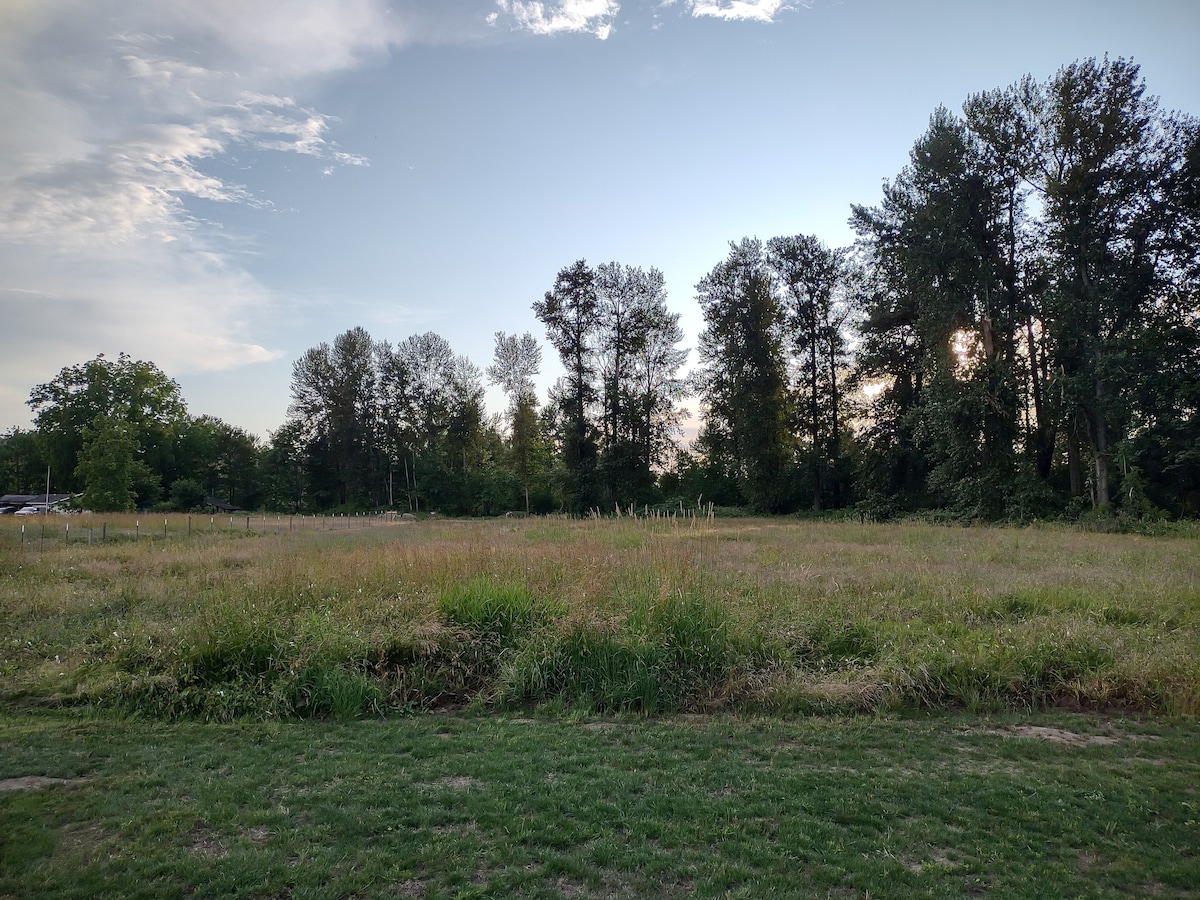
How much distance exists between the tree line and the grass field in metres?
19.0

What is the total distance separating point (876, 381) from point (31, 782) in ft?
127

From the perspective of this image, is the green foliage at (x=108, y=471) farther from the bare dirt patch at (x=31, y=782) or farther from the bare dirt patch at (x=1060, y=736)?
the bare dirt patch at (x=1060, y=736)

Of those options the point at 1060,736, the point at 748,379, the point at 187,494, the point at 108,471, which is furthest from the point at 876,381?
the point at 187,494

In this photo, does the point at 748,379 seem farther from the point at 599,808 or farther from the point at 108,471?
the point at 108,471

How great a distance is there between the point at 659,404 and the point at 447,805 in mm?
42211

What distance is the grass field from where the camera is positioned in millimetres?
3119

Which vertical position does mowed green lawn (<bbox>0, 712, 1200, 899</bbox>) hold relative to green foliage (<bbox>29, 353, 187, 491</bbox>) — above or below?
below

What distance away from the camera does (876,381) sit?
3703 cm

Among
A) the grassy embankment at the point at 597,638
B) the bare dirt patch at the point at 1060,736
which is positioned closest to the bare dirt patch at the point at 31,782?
the grassy embankment at the point at 597,638

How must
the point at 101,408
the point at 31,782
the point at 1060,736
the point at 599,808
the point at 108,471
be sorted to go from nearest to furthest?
the point at 599,808
the point at 31,782
the point at 1060,736
the point at 108,471
the point at 101,408

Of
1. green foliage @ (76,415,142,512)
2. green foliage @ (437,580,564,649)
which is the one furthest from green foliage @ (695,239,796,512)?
green foliage @ (76,415,142,512)

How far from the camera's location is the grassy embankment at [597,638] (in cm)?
576

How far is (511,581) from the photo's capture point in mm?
7895

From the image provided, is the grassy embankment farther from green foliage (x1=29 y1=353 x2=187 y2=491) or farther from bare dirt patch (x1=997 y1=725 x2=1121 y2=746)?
green foliage (x1=29 y1=353 x2=187 y2=491)
